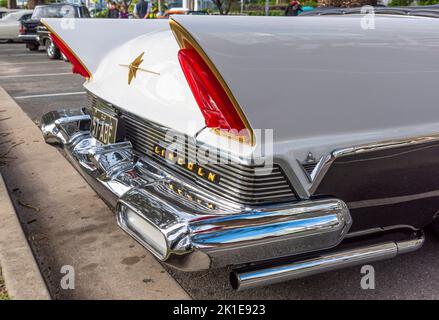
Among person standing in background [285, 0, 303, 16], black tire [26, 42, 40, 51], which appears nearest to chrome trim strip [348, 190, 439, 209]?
person standing in background [285, 0, 303, 16]

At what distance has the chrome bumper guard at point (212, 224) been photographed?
1.78m

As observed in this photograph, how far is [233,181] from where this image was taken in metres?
1.94

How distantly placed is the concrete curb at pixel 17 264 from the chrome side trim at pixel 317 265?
1.07 meters

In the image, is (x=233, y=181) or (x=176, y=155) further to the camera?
(x=176, y=155)

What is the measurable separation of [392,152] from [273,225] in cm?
71

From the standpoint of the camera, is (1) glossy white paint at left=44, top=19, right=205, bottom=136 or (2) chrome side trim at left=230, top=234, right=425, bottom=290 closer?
(2) chrome side trim at left=230, top=234, right=425, bottom=290

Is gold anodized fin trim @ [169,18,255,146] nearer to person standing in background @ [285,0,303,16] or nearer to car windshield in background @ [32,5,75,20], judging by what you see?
person standing in background @ [285,0,303,16]

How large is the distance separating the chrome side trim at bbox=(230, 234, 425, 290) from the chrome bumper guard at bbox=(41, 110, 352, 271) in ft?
0.19

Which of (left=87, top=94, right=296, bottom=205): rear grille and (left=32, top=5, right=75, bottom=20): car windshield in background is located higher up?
(left=32, top=5, right=75, bottom=20): car windshield in background

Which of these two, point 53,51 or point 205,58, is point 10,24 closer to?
point 53,51

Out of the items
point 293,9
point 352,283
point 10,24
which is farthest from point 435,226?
point 10,24

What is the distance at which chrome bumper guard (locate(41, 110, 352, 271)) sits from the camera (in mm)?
1782
